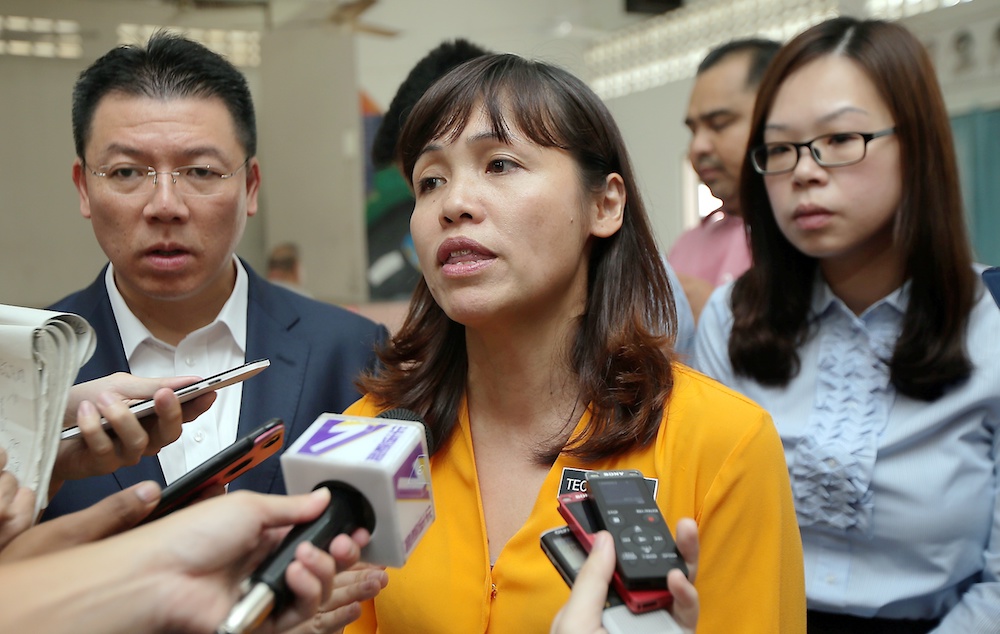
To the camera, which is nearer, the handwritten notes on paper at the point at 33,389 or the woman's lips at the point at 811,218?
the handwritten notes on paper at the point at 33,389

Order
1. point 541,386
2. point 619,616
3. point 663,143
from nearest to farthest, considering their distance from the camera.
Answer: point 619,616, point 541,386, point 663,143

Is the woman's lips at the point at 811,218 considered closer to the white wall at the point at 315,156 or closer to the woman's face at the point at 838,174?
the woman's face at the point at 838,174

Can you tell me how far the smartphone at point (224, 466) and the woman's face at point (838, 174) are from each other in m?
1.39

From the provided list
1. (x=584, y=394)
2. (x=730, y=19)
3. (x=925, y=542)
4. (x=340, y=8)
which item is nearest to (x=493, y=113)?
(x=584, y=394)

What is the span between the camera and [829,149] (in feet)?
6.30

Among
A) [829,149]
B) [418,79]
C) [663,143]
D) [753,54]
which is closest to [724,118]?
[753,54]

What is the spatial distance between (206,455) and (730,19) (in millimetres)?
5162

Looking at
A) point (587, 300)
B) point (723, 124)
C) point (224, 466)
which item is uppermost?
point (723, 124)

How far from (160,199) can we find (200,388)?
2.69 feet

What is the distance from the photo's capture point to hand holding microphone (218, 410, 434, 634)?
95cm

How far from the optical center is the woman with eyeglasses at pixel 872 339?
5.77ft

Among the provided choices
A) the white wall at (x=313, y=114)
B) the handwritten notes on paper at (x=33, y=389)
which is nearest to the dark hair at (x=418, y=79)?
the white wall at (x=313, y=114)

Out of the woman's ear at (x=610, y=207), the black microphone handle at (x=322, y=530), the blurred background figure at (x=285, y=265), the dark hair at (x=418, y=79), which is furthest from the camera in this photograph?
the blurred background figure at (x=285, y=265)

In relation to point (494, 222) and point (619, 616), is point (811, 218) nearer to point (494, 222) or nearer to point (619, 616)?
point (494, 222)
